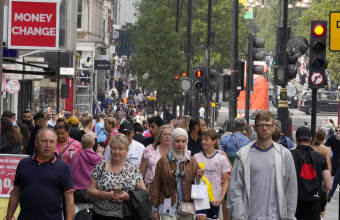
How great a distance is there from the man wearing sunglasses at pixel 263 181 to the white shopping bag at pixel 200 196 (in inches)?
75.3

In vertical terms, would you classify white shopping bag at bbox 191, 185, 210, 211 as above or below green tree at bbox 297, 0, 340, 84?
below

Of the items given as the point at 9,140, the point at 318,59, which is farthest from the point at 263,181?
the point at 318,59

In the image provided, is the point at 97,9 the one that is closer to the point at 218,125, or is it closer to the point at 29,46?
the point at 218,125

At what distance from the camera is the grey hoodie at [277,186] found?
30.1 ft

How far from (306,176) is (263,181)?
2177 mm

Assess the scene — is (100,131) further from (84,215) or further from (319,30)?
(84,215)

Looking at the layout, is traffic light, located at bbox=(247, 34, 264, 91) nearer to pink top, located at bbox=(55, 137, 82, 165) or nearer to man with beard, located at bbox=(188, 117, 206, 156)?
man with beard, located at bbox=(188, 117, 206, 156)

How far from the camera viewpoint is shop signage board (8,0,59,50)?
53.5ft

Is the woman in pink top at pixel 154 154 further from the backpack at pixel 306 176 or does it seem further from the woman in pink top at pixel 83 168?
the backpack at pixel 306 176

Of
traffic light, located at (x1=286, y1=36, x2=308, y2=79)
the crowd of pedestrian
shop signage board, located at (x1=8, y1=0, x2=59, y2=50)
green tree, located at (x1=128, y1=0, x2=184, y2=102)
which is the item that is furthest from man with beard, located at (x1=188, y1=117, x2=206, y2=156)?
green tree, located at (x1=128, y1=0, x2=184, y2=102)

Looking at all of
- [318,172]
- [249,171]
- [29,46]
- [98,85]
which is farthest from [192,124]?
[98,85]

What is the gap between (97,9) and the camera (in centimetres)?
7369

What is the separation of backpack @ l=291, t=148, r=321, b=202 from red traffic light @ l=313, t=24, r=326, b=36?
6.82 m

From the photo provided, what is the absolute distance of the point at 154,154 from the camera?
13055 mm
